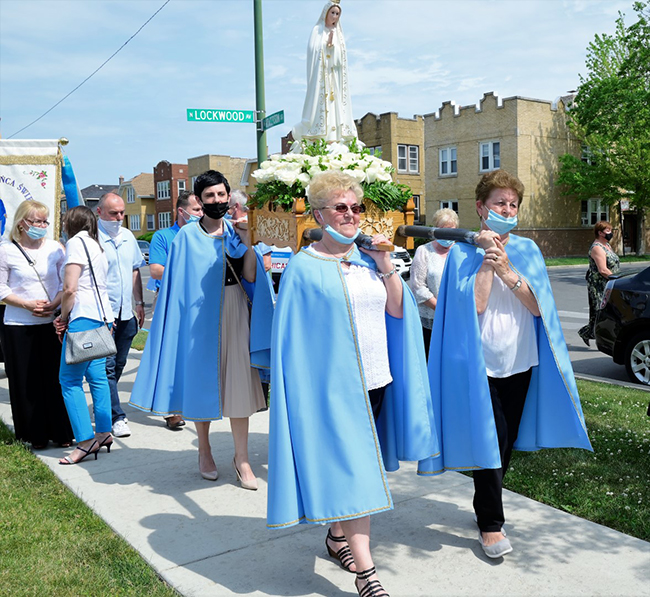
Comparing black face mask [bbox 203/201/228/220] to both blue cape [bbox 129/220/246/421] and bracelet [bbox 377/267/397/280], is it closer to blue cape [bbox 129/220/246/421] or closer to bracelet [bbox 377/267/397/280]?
blue cape [bbox 129/220/246/421]

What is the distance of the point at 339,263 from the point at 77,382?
10.3 feet

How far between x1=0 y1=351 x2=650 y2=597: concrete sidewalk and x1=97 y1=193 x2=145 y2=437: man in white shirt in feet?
3.69

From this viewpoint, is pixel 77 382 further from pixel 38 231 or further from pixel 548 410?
pixel 548 410

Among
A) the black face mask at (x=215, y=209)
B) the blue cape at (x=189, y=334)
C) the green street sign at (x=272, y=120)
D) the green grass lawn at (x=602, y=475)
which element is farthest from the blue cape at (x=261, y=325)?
the green street sign at (x=272, y=120)

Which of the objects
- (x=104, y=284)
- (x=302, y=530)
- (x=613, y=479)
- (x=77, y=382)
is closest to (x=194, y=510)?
(x=302, y=530)

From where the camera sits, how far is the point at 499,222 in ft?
11.6

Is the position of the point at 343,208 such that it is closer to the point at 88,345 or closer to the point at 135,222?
the point at 88,345

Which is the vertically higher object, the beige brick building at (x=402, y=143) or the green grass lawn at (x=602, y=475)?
the beige brick building at (x=402, y=143)

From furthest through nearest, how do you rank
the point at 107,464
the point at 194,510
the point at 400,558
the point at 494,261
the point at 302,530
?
the point at 107,464
the point at 194,510
the point at 302,530
the point at 400,558
the point at 494,261

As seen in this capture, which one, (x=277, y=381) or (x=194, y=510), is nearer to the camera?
(x=277, y=381)

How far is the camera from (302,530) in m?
4.12

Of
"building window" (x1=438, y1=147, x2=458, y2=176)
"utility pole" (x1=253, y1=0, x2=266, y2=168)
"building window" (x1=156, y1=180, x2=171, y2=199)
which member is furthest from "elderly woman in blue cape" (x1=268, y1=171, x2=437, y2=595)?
"building window" (x1=156, y1=180, x2=171, y2=199)

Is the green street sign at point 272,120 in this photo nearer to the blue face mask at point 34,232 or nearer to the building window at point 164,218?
the blue face mask at point 34,232

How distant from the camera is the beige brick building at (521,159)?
3759 centimetres
